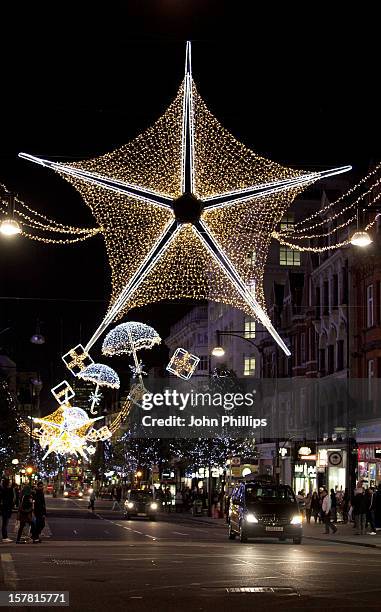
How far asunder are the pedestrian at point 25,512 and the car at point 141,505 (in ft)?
92.6

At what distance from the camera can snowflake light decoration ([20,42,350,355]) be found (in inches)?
1000

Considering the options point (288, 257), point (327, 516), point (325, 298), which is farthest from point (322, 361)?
point (288, 257)

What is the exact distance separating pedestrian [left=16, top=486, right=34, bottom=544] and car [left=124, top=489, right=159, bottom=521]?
28236 mm

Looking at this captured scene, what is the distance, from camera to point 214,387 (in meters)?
76.4

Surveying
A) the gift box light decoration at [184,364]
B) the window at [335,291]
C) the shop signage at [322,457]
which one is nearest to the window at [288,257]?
the gift box light decoration at [184,364]

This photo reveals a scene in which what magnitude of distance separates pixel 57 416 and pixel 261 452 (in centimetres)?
1596

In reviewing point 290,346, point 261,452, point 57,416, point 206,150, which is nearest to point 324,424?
point 290,346

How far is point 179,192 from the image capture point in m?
26.2

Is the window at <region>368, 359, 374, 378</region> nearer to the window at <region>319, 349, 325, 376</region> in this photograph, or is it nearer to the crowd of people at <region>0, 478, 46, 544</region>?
the window at <region>319, 349, 325, 376</region>

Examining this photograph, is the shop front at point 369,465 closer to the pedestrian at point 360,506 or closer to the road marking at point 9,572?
the pedestrian at point 360,506

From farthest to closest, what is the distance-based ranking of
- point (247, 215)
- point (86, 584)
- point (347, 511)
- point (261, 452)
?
1. point (261, 452)
2. point (347, 511)
3. point (247, 215)
4. point (86, 584)

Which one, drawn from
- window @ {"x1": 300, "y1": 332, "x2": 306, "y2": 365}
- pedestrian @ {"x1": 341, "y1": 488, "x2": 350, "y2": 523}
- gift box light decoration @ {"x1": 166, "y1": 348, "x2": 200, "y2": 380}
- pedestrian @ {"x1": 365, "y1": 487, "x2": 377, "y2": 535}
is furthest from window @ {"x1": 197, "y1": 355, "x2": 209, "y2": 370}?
pedestrian @ {"x1": 365, "y1": 487, "x2": 377, "y2": 535}

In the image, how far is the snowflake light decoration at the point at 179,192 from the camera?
25391 millimetres

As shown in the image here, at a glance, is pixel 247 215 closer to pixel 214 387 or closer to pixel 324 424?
pixel 324 424
